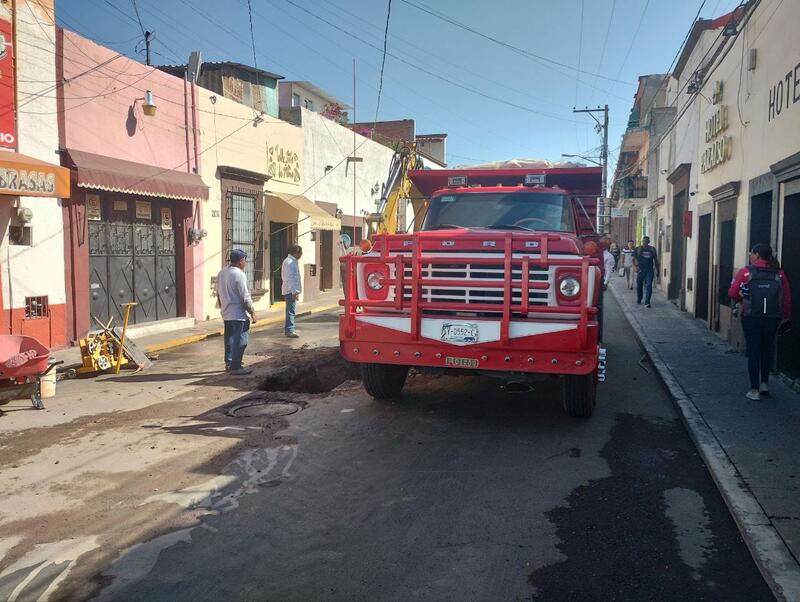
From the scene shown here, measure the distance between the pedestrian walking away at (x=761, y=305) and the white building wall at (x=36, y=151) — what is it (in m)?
9.85

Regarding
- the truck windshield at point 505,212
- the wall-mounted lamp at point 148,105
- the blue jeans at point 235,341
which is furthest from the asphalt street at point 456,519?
the wall-mounted lamp at point 148,105

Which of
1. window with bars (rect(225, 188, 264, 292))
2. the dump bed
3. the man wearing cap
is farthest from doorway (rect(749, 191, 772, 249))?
window with bars (rect(225, 188, 264, 292))

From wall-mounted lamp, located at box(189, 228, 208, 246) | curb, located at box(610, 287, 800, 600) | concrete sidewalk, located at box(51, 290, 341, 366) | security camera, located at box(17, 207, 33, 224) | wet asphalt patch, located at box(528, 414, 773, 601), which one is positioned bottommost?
wet asphalt patch, located at box(528, 414, 773, 601)

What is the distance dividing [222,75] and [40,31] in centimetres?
849

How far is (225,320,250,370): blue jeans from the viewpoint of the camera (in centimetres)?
880

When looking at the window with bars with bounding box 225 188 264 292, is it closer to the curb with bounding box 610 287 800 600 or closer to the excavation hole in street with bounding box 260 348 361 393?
the excavation hole in street with bounding box 260 348 361 393

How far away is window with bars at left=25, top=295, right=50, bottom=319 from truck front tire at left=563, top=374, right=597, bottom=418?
27.3ft

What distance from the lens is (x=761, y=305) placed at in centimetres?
714

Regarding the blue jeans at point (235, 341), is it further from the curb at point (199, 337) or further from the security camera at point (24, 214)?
the security camera at point (24, 214)

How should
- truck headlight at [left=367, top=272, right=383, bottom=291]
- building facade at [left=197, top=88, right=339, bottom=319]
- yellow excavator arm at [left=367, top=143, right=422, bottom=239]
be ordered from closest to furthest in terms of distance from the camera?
truck headlight at [left=367, top=272, right=383, bottom=291]
yellow excavator arm at [left=367, top=143, right=422, bottom=239]
building facade at [left=197, top=88, right=339, bottom=319]

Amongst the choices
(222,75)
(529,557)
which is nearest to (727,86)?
(529,557)

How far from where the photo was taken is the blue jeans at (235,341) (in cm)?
880

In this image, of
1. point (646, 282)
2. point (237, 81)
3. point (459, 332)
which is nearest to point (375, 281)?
point (459, 332)

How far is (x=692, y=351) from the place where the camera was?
10641 millimetres
